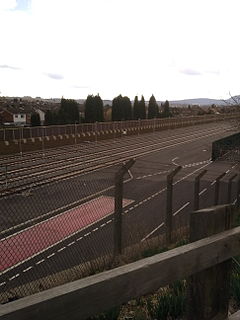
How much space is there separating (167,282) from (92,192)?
15597 millimetres

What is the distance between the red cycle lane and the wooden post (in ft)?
27.6

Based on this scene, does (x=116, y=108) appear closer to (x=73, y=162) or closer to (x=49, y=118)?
(x=49, y=118)

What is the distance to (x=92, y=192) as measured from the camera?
58.1 ft

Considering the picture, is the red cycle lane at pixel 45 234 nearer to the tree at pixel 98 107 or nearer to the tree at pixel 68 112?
the tree at pixel 68 112

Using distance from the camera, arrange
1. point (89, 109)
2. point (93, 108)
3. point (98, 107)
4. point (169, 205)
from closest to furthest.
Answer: point (169, 205), point (93, 108), point (89, 109), point (98, 107)

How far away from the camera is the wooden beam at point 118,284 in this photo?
164 cm

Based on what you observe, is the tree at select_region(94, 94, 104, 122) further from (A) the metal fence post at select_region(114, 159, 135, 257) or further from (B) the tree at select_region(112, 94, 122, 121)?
(A) the metal fence post at select_region(114, 159, 135, 257)

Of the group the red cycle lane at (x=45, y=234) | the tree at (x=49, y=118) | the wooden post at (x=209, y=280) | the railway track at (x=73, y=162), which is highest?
the wooden post at (x=209, y=280)

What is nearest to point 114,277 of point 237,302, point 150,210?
point 237,302

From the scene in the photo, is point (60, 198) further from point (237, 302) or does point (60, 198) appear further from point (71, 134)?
point (71, 134)

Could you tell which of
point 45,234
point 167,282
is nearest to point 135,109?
point 45,234

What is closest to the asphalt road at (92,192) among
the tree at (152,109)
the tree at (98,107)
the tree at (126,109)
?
the tree at (98,107)

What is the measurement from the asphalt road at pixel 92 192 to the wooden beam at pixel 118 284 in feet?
18.5

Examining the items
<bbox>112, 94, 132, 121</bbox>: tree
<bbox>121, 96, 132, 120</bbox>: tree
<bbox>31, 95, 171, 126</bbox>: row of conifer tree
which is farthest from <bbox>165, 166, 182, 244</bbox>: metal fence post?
<bbox>121, 96, 132, 120</bbox>: tree
